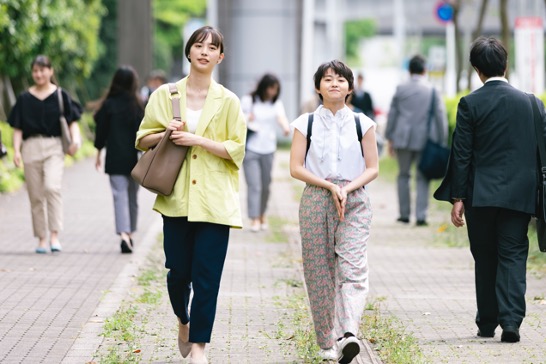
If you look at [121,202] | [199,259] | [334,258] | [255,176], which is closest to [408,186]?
[255,176]

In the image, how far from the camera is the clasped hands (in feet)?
22.5

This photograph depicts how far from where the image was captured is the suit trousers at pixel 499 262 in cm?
752

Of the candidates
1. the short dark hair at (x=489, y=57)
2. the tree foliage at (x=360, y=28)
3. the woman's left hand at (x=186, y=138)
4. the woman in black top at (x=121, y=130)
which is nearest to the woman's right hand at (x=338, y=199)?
the woman's left hand at (x=186, y=138)

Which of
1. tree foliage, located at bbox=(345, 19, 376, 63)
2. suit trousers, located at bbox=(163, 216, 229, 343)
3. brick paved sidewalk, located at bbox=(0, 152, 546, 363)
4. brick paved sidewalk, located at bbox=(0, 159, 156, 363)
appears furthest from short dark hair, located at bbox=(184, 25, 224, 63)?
tree foliage, located at bbox=(345, 19, 376, 63)

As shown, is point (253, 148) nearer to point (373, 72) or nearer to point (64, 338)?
point (64, 338)

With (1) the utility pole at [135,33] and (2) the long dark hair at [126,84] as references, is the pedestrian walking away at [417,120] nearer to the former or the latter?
(2) the long dark hair at [126,84]

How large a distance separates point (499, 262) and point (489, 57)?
4.01 feet

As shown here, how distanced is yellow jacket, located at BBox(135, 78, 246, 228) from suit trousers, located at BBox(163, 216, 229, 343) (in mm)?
86

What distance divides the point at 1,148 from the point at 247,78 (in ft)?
78.5

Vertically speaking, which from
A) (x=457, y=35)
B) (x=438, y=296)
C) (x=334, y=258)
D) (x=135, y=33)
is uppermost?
(x=135, y=33)

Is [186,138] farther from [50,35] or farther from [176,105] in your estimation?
[50,35]

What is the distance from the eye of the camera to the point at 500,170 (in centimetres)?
758

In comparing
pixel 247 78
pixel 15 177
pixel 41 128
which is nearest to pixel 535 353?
pixel 41 128

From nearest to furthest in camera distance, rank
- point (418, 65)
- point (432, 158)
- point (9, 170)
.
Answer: point (418, 65) < point (432, 158) < point (9, 170)
